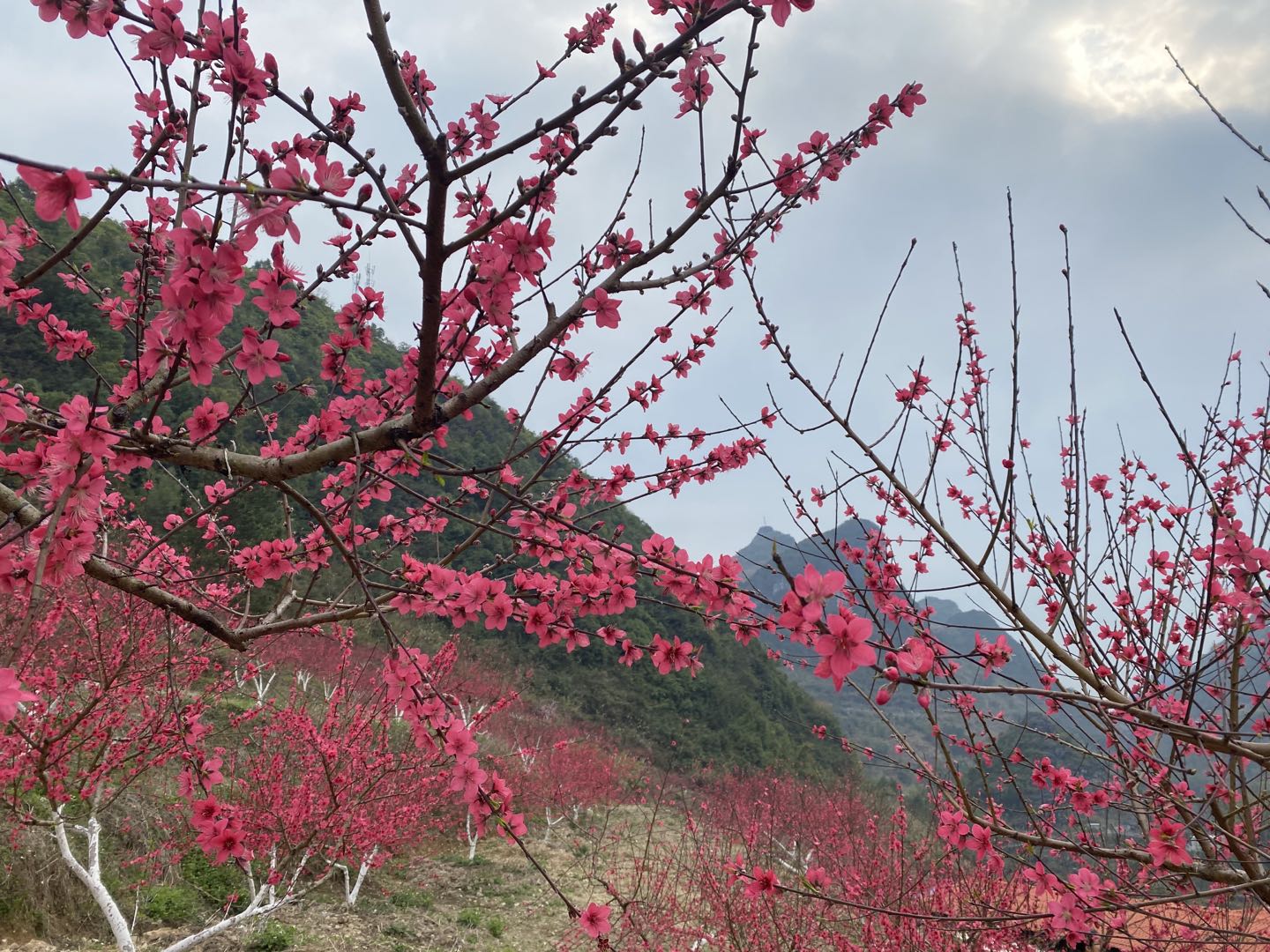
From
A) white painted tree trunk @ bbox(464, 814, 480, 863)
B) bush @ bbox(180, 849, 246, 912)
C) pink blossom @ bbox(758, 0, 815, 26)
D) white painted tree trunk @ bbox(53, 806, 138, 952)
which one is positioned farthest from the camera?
white painted tree trunk @ bbox(464, 814, 480, 863)

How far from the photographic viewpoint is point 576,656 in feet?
86.3

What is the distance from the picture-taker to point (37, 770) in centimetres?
346

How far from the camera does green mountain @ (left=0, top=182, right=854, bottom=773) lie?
61.5ft

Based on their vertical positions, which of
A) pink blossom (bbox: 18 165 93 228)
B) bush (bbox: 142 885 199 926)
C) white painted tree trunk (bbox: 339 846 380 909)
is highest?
pink blossom (bbox: 18 165 93 228)

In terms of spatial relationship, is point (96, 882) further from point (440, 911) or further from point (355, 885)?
point (440, 911)

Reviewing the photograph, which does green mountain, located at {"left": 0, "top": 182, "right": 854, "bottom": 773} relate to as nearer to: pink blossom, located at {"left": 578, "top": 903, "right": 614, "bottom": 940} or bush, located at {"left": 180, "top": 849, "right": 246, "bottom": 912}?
bush, located at {"left": 180, "top": 849, "right": 246, "bottom": 912}

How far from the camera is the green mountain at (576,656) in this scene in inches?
738

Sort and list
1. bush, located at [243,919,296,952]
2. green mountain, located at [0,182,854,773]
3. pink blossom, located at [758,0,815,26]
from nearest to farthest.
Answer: pink blossom, located at [758,0,815,26]
bush, located at [243,919,296,952]
green mountain, located at [0,182,854,773]

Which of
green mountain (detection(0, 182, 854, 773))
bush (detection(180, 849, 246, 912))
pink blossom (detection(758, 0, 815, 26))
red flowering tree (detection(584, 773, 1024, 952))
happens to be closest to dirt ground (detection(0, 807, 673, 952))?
bush (detection(180, 849, 246, 912))

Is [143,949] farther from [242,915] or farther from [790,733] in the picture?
[790,733]

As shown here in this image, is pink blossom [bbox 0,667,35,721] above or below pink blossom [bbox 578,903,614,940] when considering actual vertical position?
above

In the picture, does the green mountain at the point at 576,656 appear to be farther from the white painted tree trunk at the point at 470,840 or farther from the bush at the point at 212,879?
the bush at the point at 212,879

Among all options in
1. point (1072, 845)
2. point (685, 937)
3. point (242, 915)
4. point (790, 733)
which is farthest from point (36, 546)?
point (790, 733)

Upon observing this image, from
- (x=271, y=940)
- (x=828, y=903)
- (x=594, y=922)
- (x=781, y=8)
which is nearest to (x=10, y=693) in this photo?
(x=594, y=922)
